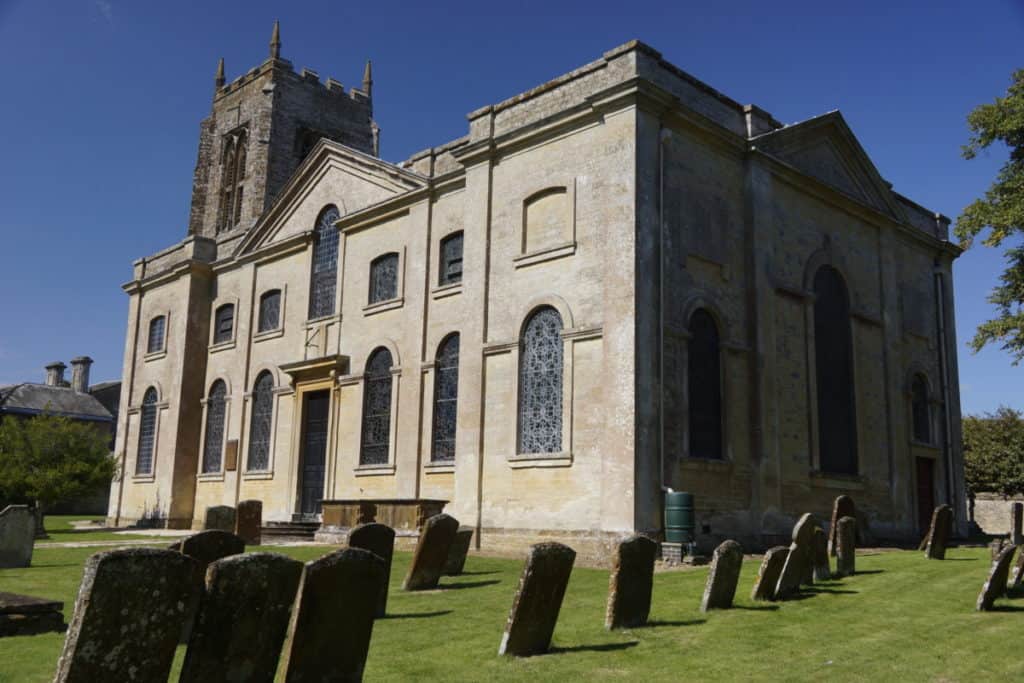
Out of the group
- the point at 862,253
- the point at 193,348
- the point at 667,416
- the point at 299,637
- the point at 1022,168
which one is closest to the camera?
the point at 299,637

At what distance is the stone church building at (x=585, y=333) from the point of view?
58.9 feet

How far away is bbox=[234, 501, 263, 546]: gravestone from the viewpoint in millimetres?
19125

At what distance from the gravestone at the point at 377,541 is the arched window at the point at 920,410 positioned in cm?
1936

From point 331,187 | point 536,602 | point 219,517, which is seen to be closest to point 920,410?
point 331,187

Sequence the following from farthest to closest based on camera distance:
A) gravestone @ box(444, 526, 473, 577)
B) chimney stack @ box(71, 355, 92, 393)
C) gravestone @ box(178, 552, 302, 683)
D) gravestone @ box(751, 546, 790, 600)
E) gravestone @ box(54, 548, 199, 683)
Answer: chimney stack @ box(71, 355, 92, 393), gravestone @ box(444, 526, 473, 577), gravestone @ box(751, 546, 790, 600), gravestone @ box(178, 552, 302, 683), gravestone @ box(54, 548, 199, 683)

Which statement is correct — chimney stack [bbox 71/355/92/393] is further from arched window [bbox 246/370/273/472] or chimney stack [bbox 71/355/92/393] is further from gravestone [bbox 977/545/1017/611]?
gravestone [bbox 977/545/1017/611]

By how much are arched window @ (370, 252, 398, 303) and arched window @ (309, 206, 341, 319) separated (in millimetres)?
1775

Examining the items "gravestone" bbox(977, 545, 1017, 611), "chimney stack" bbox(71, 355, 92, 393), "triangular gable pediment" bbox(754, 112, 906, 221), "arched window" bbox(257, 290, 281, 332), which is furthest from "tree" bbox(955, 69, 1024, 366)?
"chimney stack" bbox(71, 355, 92, 393)

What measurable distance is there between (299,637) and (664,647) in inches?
159

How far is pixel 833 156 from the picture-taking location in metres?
23.9

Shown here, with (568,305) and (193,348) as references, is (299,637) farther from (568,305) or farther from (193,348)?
(193,348)

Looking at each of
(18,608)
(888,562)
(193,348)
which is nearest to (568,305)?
(888,562)

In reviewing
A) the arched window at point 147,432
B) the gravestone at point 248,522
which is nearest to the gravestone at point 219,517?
the gravestone at point 248,522

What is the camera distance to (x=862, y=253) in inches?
958
